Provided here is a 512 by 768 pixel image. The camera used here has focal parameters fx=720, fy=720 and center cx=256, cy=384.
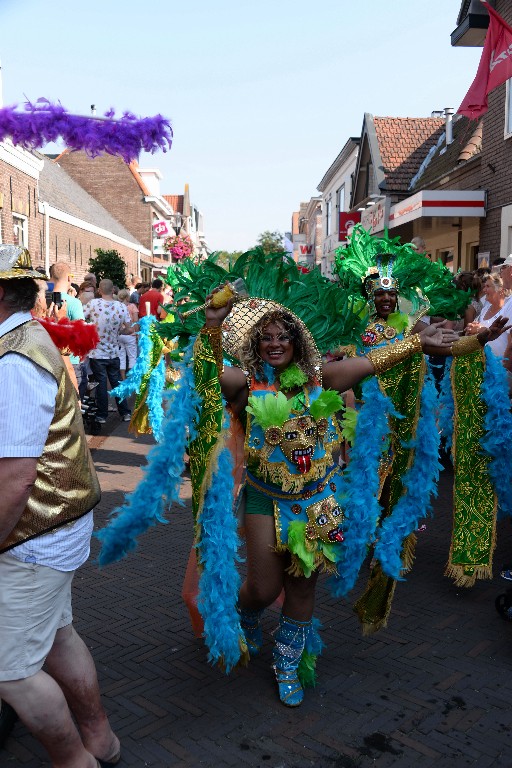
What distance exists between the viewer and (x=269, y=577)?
3229 millimetres

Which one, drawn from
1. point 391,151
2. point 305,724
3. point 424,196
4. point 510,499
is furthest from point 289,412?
point 391,151

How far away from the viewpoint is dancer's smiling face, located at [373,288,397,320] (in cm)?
490

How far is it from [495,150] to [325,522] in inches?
446

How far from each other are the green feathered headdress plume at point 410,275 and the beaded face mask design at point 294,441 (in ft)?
6.49

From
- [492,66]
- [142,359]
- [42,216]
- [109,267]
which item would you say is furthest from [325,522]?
[109,267]

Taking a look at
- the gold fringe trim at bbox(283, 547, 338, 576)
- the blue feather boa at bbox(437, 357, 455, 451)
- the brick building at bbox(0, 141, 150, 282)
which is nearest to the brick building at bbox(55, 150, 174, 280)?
the brick building at bbox(0, 141, 150, 282)

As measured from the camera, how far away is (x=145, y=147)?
5.67 m

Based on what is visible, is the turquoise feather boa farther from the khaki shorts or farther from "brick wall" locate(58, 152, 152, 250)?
"brick wall" locate(58, 152, 152, 250)

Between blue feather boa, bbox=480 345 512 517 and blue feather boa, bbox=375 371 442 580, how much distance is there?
0.36 metres

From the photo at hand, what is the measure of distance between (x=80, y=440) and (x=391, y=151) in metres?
23.1

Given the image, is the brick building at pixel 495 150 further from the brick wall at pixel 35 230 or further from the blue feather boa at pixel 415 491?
the brick wall at pixel 35 230

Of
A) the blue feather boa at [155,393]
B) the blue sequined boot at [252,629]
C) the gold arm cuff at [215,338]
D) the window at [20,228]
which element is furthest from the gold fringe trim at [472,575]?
the window at [20,228]

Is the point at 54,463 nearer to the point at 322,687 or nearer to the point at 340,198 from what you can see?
the point at 322,687

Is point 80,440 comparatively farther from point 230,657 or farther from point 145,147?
point 145,147
